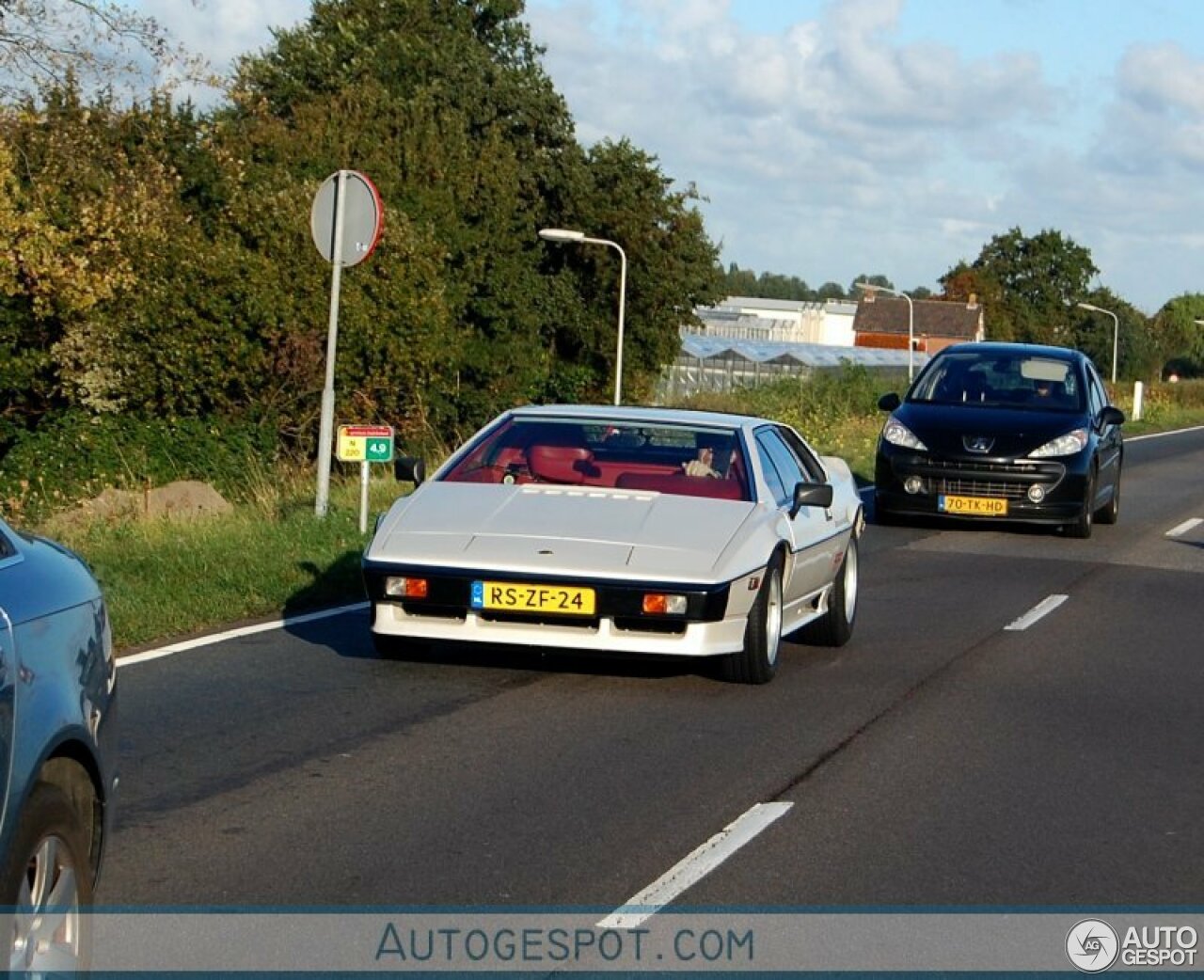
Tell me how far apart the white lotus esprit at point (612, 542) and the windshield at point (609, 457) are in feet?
0.03

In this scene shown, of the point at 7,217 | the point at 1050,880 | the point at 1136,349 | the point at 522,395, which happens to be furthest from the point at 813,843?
the point at 1136,349

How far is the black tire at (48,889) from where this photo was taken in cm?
416

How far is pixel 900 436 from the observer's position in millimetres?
19844

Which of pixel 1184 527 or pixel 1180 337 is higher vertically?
pixel 1180 337

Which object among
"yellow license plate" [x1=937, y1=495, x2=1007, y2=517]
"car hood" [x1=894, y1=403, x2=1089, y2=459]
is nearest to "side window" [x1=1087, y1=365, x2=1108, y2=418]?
"car hood" [x1=894, y1=403, x2=1089, y2=459]

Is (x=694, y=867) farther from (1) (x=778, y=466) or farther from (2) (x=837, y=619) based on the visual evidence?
(2) (x=837, y=619)

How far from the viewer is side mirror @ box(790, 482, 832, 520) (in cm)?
1068

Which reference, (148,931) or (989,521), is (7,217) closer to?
(989,521)

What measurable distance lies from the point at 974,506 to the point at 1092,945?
45.3 ft

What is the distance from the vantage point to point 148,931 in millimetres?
5492

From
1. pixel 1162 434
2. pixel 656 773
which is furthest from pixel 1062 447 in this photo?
pixel 1162 434

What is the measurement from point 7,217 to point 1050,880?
22.6 m

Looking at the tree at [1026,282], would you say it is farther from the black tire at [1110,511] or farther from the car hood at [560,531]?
the car hood at [560,531]

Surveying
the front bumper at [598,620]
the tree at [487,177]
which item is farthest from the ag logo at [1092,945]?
the tree at [487,177]
